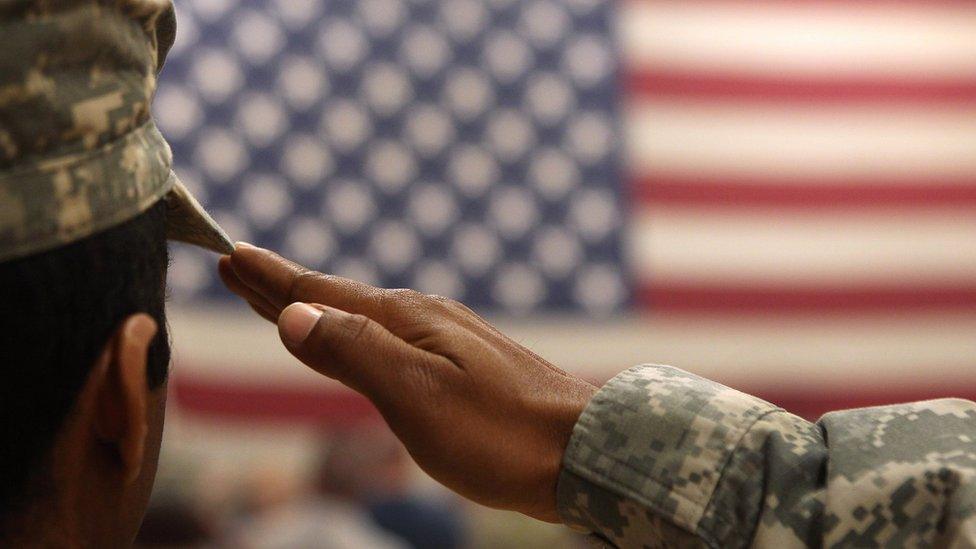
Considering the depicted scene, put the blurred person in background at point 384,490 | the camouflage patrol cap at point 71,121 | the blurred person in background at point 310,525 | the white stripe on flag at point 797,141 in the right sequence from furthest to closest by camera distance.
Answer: the white stripe on flag at point 797,141, the blurred person in background at point 384,490, the blurred person in background at point 310,525, the camouflage patrol cap at point 71,121

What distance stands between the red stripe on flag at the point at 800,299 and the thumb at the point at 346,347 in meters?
3.02

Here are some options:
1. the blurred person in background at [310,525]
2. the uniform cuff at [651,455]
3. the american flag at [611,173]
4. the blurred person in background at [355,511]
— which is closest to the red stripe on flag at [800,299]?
the american flag at [611,173]

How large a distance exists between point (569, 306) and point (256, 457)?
1299mm

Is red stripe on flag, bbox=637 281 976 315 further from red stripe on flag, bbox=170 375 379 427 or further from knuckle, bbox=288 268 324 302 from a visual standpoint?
knuckle, bbox=288 268 324 302

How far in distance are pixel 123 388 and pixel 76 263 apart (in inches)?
3.0

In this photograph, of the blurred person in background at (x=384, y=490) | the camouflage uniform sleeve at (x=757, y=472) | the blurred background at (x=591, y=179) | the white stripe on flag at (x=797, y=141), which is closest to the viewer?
the camouflage uniform sleeve at (x=757, y=472)

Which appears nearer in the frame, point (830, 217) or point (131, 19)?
point (131, 19)

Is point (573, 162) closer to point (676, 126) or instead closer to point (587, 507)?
point (676, 126)

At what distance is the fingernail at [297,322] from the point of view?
0.63 m

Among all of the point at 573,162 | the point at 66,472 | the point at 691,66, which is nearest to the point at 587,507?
the point at 66,472

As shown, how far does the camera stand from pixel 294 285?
2.30ft

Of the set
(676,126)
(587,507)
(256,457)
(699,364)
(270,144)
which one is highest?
(587,507)

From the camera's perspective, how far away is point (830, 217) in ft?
12.1

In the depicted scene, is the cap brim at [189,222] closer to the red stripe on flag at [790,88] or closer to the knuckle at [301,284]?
the knuckle at [301,284]
